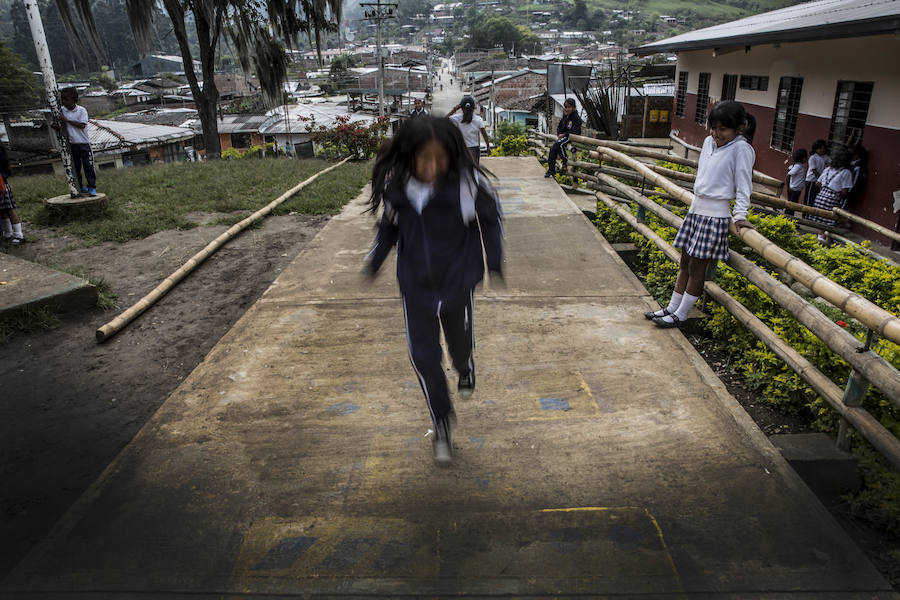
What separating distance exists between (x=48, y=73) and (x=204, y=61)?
8.63m

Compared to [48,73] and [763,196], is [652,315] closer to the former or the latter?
[763,196]

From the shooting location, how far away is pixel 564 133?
9.15m

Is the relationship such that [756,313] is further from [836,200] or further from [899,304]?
[836,200]

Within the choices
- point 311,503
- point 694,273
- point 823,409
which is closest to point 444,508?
point 311,503

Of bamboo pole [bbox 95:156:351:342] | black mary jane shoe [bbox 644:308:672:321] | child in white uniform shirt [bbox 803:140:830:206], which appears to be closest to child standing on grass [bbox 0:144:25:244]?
bamboo pole [bbox 95:156:351:342]

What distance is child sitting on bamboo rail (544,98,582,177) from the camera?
9008 mm

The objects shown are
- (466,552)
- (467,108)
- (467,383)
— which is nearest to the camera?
(466,552)

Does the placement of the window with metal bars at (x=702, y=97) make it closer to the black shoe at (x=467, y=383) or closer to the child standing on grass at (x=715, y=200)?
the child standing on grass at (x=715, y=200)

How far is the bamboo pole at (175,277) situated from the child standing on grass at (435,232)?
112 inches

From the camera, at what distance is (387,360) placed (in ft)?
11.2

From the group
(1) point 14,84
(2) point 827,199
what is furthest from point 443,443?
(1) point 14,84

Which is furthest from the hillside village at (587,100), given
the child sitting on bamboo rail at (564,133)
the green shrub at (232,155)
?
the child sitting on bamboo rail at (564,133)

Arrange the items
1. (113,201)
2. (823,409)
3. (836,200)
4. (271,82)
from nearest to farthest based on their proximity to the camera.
Answer: (823,409) → (113,201) → (836,200) → (271,82)

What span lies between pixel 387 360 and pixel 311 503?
124 cm
